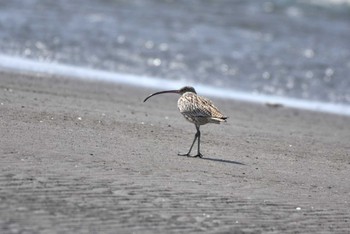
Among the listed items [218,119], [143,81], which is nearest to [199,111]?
[218,119]

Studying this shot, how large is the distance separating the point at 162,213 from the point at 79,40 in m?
16.0

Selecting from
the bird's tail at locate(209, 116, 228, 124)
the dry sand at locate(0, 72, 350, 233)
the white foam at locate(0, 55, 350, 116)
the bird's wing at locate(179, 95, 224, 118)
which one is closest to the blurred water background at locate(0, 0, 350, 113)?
the white foam at locate(0, 55, 350, 116)

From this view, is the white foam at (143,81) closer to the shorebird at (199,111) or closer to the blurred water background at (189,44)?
the blurred water background at (189,44)

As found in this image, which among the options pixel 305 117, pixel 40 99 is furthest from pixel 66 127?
pixel 305 117

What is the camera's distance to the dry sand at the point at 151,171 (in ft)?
28.7

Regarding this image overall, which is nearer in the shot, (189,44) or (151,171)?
(151,171)

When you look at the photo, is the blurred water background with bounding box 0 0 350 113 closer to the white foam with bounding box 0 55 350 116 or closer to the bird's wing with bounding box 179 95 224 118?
the white foam with bounding box 0 55 350 116

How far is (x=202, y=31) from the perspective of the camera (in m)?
29.3

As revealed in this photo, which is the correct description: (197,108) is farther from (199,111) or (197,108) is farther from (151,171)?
(151,171)

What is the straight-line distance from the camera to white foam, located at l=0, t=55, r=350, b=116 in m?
19.1

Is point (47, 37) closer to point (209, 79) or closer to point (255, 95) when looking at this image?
point (209, 79)

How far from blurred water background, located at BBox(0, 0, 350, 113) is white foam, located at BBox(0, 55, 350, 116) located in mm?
258

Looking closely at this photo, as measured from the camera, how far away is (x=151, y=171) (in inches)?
414

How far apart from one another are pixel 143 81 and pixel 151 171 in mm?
9691
